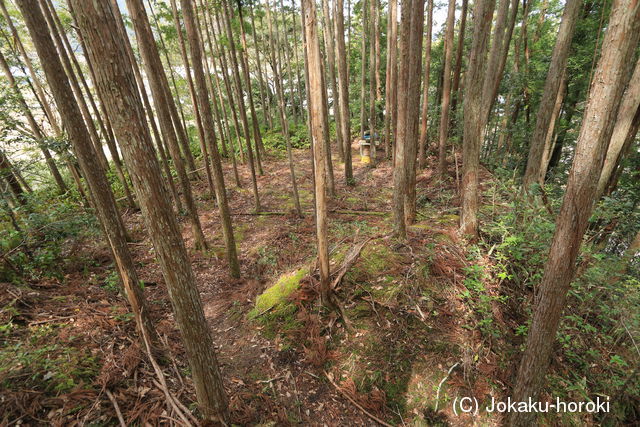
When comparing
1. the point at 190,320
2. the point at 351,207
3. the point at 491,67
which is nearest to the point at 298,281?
the point at 190,320

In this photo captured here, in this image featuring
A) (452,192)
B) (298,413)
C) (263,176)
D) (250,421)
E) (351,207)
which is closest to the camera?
(250,421)

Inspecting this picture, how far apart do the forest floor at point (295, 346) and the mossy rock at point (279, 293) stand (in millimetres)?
32

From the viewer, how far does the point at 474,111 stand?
5066mm

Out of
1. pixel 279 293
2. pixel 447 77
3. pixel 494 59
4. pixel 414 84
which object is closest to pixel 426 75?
pixel 447 77

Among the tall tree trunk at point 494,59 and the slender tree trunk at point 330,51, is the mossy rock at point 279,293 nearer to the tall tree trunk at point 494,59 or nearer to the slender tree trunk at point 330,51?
the tall tree trunk at point 494,59

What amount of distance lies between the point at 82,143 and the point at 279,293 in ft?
13.8

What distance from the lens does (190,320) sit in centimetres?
273

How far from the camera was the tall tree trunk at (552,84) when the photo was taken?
→ 6.81m

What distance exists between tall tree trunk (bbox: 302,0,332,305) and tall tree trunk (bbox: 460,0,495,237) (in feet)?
10.3

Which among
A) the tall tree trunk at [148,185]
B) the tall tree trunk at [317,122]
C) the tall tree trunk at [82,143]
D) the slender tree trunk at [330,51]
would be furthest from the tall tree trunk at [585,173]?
the slender tree trunk at [330,51]

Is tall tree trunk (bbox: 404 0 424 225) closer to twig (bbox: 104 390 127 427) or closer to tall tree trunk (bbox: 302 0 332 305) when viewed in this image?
tall tree trunk (bbox: 302 0 332 305)

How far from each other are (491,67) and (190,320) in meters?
7.46

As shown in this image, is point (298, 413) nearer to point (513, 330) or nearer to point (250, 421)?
point (250, 421)

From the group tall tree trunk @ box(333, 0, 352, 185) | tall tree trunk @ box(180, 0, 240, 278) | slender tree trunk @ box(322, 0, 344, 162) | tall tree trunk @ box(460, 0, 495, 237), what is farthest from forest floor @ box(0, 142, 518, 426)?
slender tree trunk @ box(322, 0, 344, 162)
